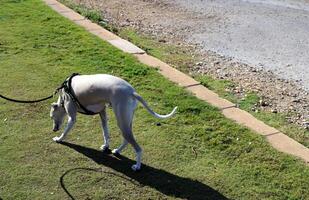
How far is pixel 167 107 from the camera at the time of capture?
5.39 metres

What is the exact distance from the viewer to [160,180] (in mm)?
4180

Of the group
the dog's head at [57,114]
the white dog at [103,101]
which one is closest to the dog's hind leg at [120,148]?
the white dog at [103,101]

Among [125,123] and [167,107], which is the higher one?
[125,123]

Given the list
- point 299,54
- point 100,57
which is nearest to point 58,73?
point 100,57

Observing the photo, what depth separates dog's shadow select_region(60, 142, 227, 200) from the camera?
4.03m

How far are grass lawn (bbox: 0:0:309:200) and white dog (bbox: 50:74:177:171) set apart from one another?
231mm

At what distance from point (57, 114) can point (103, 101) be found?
72 cm

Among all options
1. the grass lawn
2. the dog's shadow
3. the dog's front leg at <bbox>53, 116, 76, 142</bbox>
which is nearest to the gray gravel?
the grass lawn

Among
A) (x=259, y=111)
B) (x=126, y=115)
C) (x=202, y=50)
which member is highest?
(x=126, y=115)

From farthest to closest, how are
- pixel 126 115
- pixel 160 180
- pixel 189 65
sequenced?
A: pixel 189 65, pixel 160 180, pixel 126 115

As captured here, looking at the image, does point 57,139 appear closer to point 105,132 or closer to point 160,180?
point 105,132

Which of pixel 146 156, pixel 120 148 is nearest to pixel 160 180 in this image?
pixel 146 156

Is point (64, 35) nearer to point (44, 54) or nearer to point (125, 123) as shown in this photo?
point (44, 54)

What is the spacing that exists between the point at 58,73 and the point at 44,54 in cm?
76
